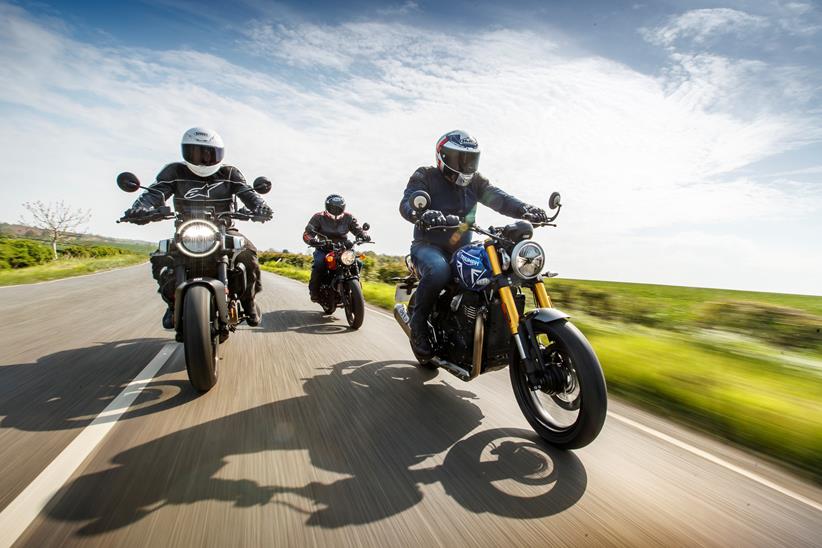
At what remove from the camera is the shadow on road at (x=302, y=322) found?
20.1 feet

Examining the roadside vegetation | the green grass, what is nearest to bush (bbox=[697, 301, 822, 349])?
the roadside vegetation

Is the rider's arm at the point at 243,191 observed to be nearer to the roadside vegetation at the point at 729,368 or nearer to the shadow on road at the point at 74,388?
the shadow on road at the point at 74,388

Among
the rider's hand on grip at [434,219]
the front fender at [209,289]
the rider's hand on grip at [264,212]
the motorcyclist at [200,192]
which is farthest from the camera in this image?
the rider's hand on grip at [264,212]

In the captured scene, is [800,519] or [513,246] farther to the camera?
[513,246]

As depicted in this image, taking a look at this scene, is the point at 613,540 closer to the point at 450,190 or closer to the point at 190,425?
the point at 190,425

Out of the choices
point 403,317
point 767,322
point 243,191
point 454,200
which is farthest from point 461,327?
point 767,322

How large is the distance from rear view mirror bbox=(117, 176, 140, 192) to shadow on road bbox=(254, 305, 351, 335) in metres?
3.05

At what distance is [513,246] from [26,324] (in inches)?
285

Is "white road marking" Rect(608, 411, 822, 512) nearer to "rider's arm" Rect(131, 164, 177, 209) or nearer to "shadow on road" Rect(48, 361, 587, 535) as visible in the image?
"shadow on road" Rect(48, 361, 587, 535)

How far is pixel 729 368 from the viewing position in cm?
405

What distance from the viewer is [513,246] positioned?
9.34ft

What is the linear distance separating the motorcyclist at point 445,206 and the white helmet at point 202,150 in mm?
2084

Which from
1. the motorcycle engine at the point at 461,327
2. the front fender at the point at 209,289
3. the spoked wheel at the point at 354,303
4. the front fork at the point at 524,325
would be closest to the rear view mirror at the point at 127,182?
the front fender at the point at 209,289

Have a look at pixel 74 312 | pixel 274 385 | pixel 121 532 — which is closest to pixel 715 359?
pixel 274 385
